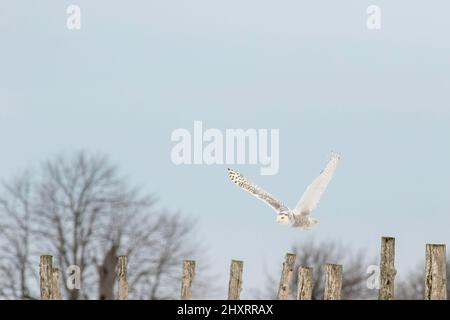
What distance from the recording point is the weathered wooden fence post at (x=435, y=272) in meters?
14.7

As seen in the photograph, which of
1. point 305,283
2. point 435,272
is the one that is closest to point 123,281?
point 305,283

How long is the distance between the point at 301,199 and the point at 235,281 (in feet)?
10.4

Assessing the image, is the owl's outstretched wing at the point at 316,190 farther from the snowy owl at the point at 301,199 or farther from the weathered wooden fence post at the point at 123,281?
the weathered wooden fence post at the point at 123,281

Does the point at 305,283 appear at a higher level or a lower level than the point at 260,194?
lower

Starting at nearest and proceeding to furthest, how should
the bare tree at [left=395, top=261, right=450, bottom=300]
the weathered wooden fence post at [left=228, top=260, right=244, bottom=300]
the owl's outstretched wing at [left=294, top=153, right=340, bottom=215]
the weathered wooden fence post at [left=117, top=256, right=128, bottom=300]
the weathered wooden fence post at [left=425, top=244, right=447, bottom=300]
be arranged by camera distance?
1. the weathered wooden fence post at [left=425, top=244, right=447, bottom=300]
2. the weathered wooden fence post at [left=228, top=260, right=244, bottom=300]
3. the weathered wooden fence post at [left=117, top=256, right=128, bottom=300]
4. the owl's outstretched wing at [left=294, top=153, right=340, bottom=215]
5. the bare tree at [left=395, top=261, right=450, bottom=300]

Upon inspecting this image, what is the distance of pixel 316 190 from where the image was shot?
59.8ft

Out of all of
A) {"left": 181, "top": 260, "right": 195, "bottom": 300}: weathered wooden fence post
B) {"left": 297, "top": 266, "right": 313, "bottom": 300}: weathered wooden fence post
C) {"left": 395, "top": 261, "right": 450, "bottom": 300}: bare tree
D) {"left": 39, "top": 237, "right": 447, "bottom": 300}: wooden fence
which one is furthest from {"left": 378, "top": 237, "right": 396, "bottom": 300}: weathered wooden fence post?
{"left": 395, "top": 261, "right": 450, "bottom": 300}: bare tree

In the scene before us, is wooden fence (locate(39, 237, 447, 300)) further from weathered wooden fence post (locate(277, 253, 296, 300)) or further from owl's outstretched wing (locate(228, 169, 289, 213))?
owl's outstretched wing (locate(228, 169, 289, 213))

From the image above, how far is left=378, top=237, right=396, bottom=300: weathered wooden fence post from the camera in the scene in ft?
49.1

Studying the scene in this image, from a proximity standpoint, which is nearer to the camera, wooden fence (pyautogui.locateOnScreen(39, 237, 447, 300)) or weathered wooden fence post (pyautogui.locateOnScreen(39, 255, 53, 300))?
wooden fence (pyautogui.locateOnScreen(39, 237, 447, 300))

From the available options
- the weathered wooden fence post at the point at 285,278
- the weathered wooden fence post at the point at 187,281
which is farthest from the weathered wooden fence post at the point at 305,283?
the weathered wooden fence post at the point at 187,281

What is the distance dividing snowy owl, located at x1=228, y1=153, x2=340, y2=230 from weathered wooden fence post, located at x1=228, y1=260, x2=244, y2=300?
2.77 metres

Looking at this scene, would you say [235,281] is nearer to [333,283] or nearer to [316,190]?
[333,283]
